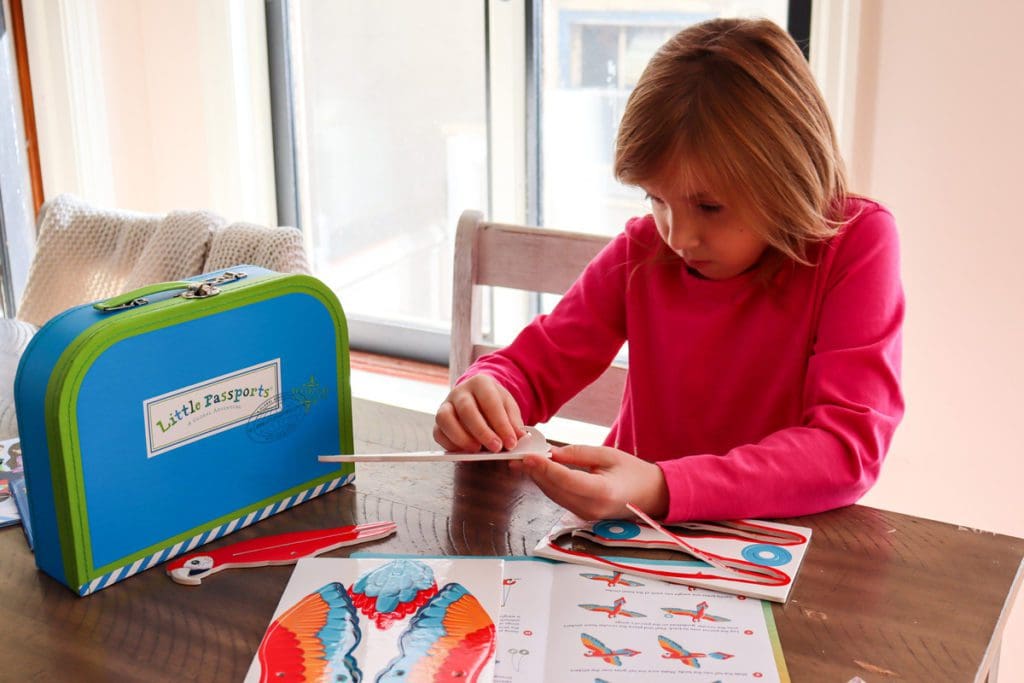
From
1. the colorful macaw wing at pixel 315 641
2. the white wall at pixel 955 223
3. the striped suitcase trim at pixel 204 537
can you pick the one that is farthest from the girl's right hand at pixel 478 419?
the white wall at pixel 955 223

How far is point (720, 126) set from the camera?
0.96 metres

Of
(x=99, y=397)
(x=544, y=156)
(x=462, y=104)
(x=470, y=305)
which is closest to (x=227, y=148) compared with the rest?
(x=462, y=104)

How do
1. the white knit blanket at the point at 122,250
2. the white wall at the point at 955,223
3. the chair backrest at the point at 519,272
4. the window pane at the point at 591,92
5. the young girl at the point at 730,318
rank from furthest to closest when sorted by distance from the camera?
1. the window pane at the point at 591,92
2. the white knit blanket at the point at 122,250
3. the white wall at the point at 955,223
4. the chair backrest at the point at 519,272
5. the young girl at the point at 730,318

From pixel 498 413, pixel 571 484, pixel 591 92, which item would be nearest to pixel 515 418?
pixel 498 413

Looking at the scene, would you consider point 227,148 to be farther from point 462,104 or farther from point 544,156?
point 544,156

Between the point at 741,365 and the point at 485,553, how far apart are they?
414 mm

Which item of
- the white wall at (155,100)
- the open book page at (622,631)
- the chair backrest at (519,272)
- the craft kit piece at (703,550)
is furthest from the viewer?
the white wall at (155,100)

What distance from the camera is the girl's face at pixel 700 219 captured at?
98cm

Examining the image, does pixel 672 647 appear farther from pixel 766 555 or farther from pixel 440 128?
pixel 440 128

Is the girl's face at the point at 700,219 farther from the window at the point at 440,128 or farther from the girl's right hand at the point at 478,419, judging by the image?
the window at the point at 440,128

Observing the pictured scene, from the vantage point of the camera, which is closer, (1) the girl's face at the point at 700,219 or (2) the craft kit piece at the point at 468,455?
(2) the craft kit piece at the point at 468,455

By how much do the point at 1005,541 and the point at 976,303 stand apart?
28.8 inches

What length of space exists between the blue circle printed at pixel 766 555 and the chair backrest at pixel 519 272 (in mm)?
445

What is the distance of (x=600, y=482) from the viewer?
0.85 meters
